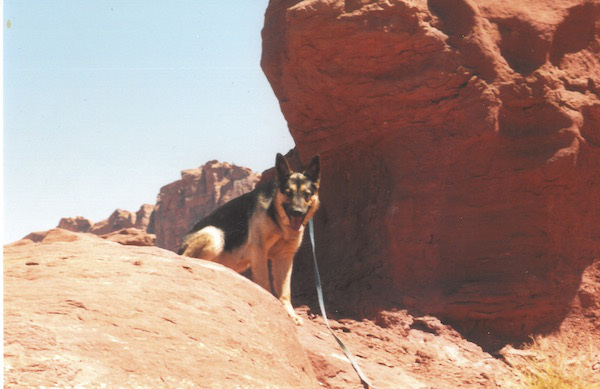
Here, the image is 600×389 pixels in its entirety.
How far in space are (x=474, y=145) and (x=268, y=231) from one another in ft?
10.1

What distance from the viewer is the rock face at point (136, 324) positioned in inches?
141

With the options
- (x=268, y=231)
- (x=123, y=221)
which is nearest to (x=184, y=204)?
(x=123, y=221)

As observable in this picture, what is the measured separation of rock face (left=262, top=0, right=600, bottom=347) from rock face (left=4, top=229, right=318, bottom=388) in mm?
3502

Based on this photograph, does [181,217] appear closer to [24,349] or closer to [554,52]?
[554,52]

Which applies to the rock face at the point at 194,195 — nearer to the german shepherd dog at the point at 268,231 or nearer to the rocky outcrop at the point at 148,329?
the german shepherd dog at the point at 268,231

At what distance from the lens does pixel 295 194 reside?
8078mm

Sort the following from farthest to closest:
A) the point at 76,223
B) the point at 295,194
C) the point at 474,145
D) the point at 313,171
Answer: the point at 76,223
the point at 474,145
the point at 313,171
the point at 295,194

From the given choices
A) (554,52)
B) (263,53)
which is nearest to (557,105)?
(554,52)

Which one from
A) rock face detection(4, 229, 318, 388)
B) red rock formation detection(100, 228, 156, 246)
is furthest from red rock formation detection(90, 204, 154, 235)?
rock face detection(4, 229, 318, 388)

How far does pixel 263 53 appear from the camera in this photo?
10.2m

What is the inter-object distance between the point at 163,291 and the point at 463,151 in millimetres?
5343

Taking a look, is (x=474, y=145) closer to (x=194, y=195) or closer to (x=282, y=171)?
(x=282, y=171)

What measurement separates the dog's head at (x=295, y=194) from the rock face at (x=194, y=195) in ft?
132

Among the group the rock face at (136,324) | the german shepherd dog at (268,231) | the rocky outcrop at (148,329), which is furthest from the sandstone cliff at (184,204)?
the rock face at (136,324)
